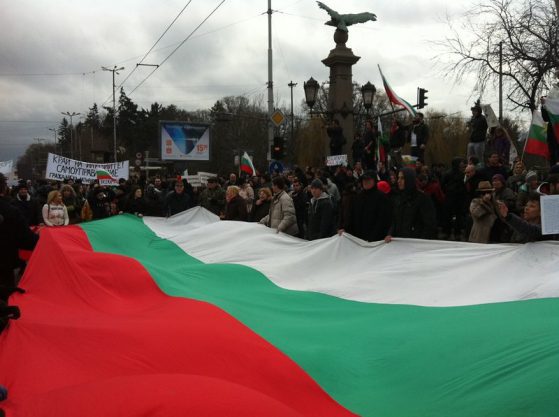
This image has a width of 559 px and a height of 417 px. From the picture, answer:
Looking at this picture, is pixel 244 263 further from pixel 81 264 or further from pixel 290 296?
pixel 81 264

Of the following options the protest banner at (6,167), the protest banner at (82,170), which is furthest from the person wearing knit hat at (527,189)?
the protest banner at (6,167)

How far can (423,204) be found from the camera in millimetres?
7289

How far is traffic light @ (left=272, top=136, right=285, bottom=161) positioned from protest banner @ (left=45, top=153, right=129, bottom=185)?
5.39 metres

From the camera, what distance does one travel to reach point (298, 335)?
14.5 feet

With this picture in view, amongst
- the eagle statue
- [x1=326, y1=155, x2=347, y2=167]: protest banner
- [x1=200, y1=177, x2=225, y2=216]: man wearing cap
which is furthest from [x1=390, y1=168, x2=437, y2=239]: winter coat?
the eagle statue

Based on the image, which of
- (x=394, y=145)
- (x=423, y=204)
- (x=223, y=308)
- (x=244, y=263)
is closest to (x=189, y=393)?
(x=223, y=308)

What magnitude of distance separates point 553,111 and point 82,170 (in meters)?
14.9

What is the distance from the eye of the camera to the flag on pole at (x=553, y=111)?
8.72 meters

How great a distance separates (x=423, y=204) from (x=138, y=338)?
4625 millimetres

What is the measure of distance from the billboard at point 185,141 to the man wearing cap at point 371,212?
2459 centimetres

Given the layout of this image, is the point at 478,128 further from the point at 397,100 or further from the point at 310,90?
the point at 310,90

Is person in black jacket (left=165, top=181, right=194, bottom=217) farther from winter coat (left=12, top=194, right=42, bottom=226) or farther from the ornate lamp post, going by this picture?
the ornate lamp post

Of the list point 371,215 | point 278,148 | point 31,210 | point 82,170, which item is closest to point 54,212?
point 31,210

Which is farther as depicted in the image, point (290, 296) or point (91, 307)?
point (290, 296)
